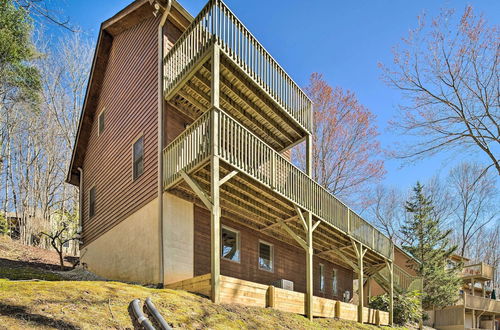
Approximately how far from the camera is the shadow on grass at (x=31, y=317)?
18.9 ft

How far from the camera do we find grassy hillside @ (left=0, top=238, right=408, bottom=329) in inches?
235

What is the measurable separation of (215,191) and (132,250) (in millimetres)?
→ 4790

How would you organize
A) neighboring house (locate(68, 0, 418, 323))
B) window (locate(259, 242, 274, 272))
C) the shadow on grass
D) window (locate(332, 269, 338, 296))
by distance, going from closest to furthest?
the shadow on grass
neighboring house (locate(68, 0, 418, 323))
window (locate(259, 242, 274, 272))
window (locate(332, 269, 338, 296))

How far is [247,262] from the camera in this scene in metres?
14.3

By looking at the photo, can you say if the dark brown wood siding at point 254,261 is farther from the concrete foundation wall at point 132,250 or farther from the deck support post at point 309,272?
the deck support post at point 309,272

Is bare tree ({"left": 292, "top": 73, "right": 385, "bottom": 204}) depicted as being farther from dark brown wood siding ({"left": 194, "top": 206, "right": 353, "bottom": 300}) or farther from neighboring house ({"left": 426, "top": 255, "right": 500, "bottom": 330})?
neighboring house ({"left": 426, "top": 255, "right": 500, "bottom": 330})

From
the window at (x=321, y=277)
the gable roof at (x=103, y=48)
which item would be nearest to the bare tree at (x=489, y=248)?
the window at (x=321, y=277)

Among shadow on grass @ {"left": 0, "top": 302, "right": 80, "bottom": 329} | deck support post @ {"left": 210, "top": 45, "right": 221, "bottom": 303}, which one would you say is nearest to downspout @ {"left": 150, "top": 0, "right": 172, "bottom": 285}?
deck support post @ {"left": 210, "top": 45, "right": 221, "bottom": 303}

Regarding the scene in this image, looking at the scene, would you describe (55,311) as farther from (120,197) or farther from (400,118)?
(400,118)

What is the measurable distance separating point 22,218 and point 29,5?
901 inches

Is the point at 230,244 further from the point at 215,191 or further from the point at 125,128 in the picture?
the point at 125,128

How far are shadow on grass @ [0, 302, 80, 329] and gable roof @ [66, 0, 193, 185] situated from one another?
9.77m

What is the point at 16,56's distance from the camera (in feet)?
61.0

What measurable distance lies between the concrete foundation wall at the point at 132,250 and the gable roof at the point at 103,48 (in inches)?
197
